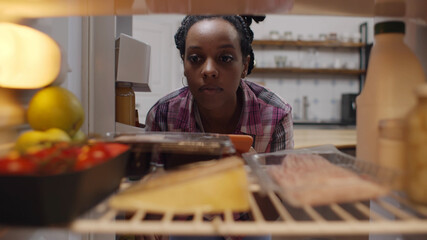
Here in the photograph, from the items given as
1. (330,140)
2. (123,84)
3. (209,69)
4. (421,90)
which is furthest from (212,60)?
(330,140)

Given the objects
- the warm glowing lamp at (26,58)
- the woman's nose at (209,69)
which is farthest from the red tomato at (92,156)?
the woman's nose at (209,69)

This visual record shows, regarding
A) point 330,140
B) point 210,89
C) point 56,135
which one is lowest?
point 330,140

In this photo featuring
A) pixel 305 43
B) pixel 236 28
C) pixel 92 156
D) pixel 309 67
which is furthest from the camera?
pixel 309 67

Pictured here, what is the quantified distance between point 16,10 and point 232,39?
597mm

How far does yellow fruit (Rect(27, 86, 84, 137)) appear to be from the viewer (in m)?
0.63

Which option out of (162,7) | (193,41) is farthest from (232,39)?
(162,7)

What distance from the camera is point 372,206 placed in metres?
0.64

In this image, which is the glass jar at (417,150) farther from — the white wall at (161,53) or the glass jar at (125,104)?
the white wall at (161,53)

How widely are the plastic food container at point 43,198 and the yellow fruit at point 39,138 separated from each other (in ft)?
0.53

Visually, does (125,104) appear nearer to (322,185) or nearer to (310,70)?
(322,185)

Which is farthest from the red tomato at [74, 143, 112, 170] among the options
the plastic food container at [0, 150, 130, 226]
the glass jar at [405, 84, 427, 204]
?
the glass jar at [405, 84, 427, 204]

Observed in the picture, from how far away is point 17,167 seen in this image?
42cm

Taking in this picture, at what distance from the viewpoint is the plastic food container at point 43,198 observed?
392 millimetres

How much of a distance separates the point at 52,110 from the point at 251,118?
0.72 metres
